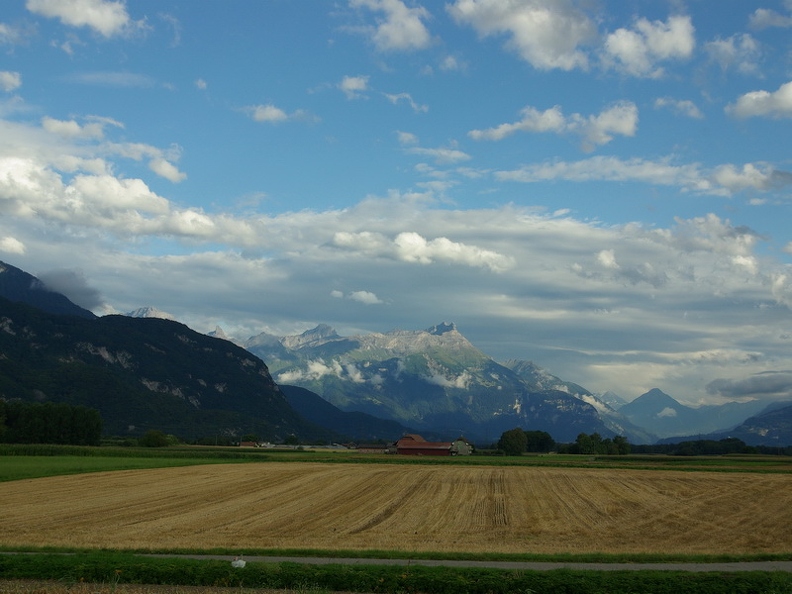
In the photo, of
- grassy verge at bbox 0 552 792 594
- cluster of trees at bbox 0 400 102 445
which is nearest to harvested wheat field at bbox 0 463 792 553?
grassy verge at bbox 0 552 792 594

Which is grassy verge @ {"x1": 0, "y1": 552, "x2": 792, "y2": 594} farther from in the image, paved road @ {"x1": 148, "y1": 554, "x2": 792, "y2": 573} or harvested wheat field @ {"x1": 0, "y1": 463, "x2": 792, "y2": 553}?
harvested wheat field @ {"x1": 0, "y1": 463, "x2": 792, "y2": 553}

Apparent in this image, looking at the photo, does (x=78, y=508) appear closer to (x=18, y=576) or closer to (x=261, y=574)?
(x=18, y=576)

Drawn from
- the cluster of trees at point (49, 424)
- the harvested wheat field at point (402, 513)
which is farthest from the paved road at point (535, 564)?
the cluster of trees at point (49, 424)

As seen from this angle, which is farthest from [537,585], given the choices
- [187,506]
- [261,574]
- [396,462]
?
[396,462]

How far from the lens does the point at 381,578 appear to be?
2630 centimetres

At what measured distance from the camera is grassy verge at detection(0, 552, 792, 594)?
2577 centimetres

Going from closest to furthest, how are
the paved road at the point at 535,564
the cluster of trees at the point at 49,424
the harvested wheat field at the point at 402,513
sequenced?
the paved road at the point at 535,564, the harvested wheat field at the point at 402,513, the cluster of trees at the point at 49,424

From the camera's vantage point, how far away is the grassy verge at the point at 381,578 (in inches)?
1014

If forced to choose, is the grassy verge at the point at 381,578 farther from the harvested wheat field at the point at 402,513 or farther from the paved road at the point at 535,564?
the harvested wheat field at the point at 402,513

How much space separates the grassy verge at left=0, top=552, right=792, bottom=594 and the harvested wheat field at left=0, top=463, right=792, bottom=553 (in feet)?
24.5

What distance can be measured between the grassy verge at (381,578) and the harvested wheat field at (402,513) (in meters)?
7.48

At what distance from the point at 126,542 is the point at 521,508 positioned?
28683mm

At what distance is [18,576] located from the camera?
1043 inches

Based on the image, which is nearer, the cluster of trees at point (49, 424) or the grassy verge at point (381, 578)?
the grassy verge at point (381, 578)
